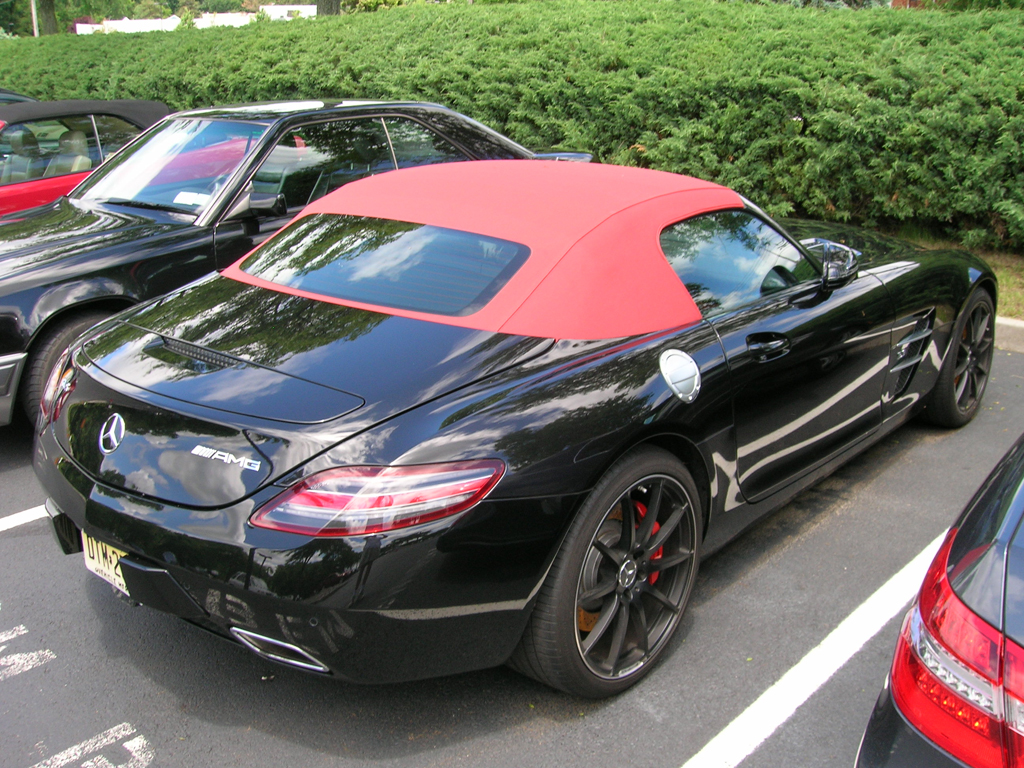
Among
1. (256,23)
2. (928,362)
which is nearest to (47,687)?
(928,362)

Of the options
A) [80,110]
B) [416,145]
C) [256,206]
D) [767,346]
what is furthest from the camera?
[80,110]

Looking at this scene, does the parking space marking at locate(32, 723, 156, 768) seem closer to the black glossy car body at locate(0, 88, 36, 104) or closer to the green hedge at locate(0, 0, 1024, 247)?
the green hedge at locate(0, 0, 1024, 247)

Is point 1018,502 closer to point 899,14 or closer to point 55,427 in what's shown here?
point 55,427

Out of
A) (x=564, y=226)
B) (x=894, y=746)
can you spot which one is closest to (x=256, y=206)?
(x=564, y=226)

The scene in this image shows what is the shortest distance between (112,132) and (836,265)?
6243 mm

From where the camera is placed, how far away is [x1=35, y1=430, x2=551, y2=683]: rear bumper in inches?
88.0

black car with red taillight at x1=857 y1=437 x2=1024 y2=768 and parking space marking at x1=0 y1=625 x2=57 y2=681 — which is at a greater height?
black car with red taillight at x1=857 y1=437 x2=1024 y2=768

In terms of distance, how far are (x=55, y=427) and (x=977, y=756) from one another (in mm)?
2623

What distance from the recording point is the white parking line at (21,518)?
13.0 feet

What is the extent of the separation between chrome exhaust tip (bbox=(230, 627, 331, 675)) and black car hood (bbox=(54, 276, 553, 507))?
369mm

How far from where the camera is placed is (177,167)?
540 centimetres

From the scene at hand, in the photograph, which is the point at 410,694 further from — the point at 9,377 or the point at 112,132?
the point at 112,132

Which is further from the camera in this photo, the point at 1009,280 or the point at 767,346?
the point at 1009,280

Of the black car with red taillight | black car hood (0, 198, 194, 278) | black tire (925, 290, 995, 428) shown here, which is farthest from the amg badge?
black tire (925, 290, 995, 428)
